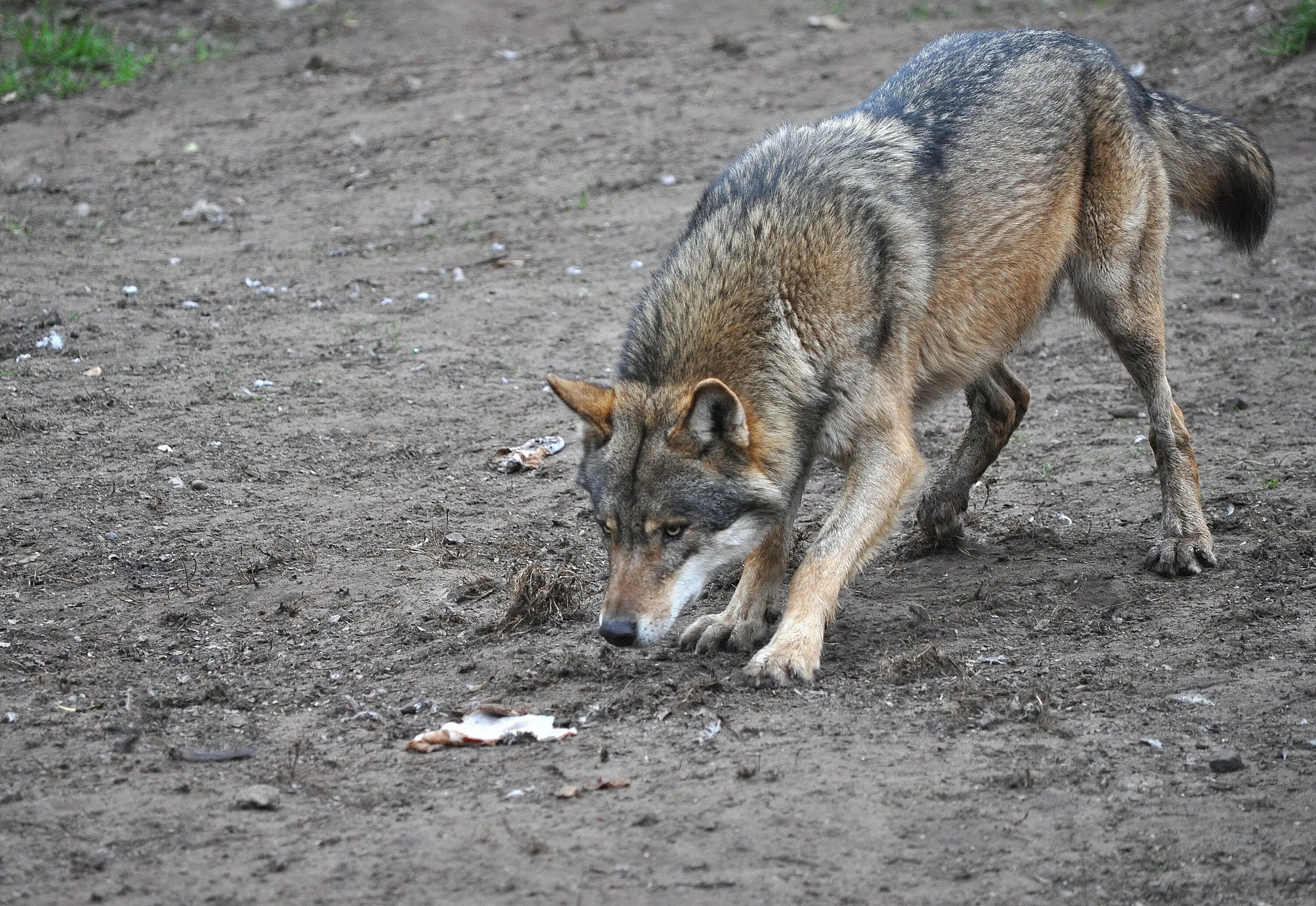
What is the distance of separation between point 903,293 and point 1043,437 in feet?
7.78

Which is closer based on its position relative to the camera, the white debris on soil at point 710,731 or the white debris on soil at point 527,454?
the white debris on soil at point 710,731

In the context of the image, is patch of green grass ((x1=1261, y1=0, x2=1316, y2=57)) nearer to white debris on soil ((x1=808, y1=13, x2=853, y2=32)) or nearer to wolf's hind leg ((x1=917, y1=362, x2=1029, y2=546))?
white debris on soil ((x1=808, y1=13, x2=853, y2=32))

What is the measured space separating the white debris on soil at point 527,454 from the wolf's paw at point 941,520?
6.55 ft

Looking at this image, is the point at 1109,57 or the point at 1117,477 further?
the point at 1117,477

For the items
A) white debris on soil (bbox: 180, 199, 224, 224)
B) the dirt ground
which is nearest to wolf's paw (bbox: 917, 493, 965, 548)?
the dirt ground

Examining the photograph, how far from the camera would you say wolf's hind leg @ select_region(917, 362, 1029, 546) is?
18.5 ft

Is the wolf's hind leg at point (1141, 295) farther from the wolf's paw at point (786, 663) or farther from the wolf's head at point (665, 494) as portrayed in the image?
the wolf's head at point (665, 494)

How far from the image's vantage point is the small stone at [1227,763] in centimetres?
370

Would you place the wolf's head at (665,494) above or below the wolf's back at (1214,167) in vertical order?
below

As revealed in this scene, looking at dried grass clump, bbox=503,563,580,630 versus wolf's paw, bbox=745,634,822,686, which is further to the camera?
dried grass clump, bbox=503,563,580,630

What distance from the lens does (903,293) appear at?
484 centimetres

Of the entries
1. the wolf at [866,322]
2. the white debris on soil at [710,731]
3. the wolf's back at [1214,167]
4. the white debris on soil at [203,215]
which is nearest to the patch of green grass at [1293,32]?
the wolf's back at [1214,167]

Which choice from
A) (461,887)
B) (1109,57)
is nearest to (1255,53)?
(1109,57)

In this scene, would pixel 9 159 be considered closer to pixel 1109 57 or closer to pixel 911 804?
pixel 1109 57
